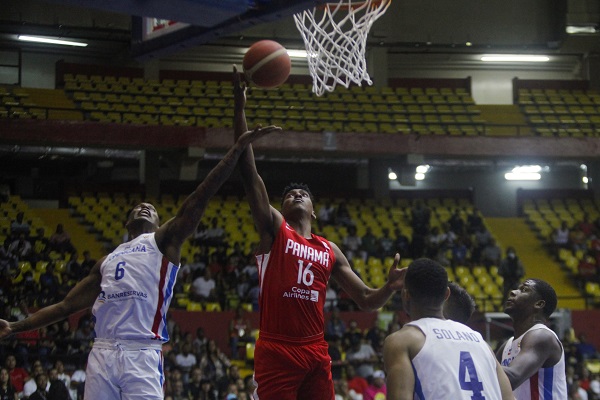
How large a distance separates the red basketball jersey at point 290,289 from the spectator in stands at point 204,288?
12.5 meters

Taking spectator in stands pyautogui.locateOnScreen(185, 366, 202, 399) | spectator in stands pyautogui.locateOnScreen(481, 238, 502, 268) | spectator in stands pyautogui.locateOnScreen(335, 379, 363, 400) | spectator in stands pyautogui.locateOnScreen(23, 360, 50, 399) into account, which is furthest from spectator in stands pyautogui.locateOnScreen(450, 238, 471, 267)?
spectator in stands pyautogui.locateOnScreen(23, 360, 50, 399)

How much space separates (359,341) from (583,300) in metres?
8.00

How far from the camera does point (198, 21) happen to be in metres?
6.28

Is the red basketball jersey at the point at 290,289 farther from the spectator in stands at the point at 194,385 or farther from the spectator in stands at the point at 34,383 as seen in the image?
the spectator in stands at the point at 194,385

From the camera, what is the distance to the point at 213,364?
Result: 14664 millimetres

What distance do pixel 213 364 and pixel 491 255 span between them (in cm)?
961

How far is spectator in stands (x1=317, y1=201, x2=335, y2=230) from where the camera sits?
874 inches

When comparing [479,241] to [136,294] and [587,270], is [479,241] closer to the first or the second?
[587,270]

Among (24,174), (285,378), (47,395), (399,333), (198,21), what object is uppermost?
(24,174)

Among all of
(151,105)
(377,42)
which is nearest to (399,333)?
(151,105)

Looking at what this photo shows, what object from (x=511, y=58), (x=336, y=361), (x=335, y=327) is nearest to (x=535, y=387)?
(x=336, y=361)

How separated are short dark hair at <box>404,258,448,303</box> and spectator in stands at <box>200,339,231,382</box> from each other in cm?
1041

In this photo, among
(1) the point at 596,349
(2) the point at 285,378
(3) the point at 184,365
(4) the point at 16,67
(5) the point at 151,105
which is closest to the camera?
(2) the point at 285,378

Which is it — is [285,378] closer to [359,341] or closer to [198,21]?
[198,21]
